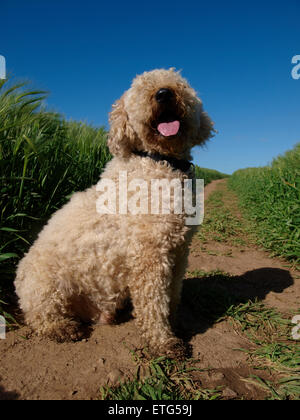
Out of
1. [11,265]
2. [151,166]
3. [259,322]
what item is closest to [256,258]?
[259,322]

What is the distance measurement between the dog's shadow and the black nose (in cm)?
209

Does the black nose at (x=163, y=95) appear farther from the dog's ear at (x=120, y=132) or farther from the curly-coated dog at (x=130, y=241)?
the dog's ear at (x=120, y=132)

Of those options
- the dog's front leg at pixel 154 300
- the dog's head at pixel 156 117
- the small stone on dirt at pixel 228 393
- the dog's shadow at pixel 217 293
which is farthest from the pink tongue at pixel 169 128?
the small stone on dirt at pixel 228 393

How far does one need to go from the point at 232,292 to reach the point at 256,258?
1.74m

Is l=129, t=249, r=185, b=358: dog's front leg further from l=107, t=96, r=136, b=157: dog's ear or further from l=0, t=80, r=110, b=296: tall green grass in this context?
l=0, t=80, r=110, b=296: tall green grass

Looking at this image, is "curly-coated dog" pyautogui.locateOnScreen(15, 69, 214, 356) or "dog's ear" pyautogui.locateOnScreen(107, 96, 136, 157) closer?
"curly-coated dog" pyautogui.locateOnScreen(15, 69, 214, 356)

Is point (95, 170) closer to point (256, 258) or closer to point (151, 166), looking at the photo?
point (151, 166)

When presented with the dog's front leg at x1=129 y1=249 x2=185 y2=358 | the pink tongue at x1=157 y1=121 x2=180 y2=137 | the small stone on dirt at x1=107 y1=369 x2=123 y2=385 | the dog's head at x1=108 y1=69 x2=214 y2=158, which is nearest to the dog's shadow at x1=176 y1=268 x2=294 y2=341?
the dog's front leg at x1=129 y1=249 x2=185 y2=358

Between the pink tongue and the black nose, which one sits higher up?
the black nose

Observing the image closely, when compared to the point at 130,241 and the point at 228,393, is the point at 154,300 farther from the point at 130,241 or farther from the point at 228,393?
the point at 228,393

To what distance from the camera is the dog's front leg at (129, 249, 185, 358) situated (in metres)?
2.13

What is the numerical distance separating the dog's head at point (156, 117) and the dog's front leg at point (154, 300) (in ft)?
3.02

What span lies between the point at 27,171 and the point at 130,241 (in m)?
1.66

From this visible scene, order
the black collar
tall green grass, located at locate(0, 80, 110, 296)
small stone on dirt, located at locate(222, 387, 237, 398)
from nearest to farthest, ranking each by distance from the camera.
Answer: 1. small stone on dirt, located at locate(222, 387, 237, 398)
2. the black collar
3. tall green grass, located at locate(0, 80, 110, 296)
